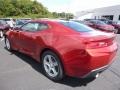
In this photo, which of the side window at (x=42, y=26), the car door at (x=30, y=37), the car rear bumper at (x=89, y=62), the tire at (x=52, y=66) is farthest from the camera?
the car door at (x=30, y=37)

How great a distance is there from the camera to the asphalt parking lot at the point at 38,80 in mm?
4438

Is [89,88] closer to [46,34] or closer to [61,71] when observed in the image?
[61,71]

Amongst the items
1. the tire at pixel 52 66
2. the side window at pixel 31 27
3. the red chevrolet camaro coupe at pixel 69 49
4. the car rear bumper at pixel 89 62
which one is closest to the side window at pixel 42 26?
the red chevrolet camaro coupe at pixel 69 49

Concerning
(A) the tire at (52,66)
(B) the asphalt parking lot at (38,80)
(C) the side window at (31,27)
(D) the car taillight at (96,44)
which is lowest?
(B) the asphalt parking lot at (38,80)

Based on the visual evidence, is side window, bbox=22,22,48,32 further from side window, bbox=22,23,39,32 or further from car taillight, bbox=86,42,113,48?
car taillight, bbox=86,42,113,48

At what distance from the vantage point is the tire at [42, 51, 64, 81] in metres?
4.62

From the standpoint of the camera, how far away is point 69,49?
4.27 m

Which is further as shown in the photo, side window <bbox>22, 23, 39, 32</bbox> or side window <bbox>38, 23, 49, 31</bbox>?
side window <bbox>22, 23, 39, 32</bbox>

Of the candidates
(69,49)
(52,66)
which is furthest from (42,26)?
(69,49)

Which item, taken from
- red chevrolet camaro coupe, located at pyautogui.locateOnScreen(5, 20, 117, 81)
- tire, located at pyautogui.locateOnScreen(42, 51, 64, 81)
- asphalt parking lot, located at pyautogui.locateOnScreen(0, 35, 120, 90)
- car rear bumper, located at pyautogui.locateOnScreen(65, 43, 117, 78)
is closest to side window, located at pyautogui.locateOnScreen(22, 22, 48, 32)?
red chevrolet camaro coupe, located at pyautogui.locateOnScreen(5, 20, 117, 81)

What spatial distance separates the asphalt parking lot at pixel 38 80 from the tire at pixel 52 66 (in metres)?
0.15

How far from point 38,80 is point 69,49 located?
4.05 feet

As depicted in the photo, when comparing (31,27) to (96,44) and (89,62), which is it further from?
(89,62)

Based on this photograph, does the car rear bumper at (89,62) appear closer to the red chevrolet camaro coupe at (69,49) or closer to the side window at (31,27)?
the red chevrolet camaro coupe at (69,49)
